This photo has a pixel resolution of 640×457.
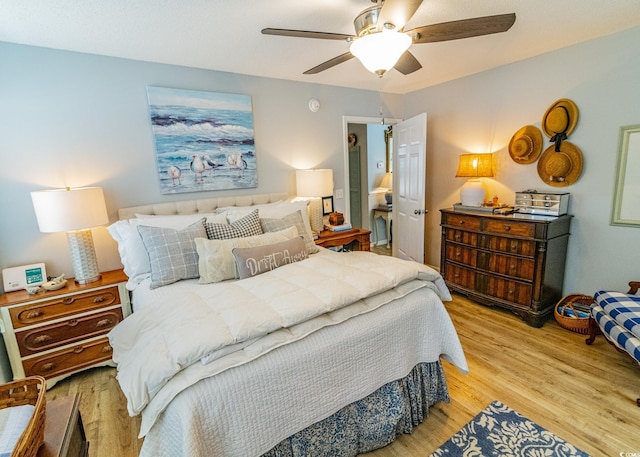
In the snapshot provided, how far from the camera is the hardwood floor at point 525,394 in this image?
1.69 metres

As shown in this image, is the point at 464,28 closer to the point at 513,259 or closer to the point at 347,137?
the point at 513,259

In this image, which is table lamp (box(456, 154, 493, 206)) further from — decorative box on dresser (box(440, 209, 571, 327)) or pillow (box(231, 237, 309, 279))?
pillow (box(231, 237, 309, 279))

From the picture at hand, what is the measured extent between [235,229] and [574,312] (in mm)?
3061

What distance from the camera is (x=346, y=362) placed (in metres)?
1.47

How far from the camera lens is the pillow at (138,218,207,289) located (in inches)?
80.5

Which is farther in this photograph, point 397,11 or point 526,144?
point 526,144

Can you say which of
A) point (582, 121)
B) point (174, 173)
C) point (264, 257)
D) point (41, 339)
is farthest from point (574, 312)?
point (41, 339)

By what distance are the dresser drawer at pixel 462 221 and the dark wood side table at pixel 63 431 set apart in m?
3.24

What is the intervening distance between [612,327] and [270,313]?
2.36 meters

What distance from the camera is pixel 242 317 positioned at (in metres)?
1.36

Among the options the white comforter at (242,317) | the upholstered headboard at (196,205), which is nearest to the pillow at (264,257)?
the white comforter at (242,317)

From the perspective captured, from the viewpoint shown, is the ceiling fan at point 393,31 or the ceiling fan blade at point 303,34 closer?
the ceiling fan at point 393,31

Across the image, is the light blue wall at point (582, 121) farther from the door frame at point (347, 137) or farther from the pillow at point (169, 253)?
the pillow at point (169, 253)

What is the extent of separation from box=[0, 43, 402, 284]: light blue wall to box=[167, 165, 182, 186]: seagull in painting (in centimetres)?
14
